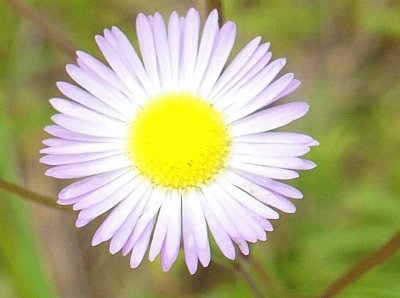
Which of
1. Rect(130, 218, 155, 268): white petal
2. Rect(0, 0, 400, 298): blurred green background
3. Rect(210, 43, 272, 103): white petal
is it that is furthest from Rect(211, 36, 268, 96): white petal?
Rect(0, 0, 400, 298): blurred green background

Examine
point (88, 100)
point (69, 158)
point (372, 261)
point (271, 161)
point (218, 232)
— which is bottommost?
point (372, 261)

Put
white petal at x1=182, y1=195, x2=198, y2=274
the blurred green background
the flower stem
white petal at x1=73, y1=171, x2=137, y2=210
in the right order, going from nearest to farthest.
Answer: white petal at x1=182, y1=195, x2=198, y2=274
white petal at x1=73, y1=171, x2=137, y2=210
the flower stem
the blurred green background

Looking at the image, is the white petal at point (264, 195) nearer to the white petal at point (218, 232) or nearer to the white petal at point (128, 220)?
the white petal at point (218, 232)

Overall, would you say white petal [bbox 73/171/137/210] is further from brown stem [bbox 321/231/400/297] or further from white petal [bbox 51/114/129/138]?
brown stem [bbox 321/231/400/297]

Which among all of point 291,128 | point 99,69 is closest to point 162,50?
point 99,69

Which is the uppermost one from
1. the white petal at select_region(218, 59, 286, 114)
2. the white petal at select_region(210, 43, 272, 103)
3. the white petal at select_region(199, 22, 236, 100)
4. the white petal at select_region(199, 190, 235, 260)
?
the white petal at select_region(199, 22, 236, 100)

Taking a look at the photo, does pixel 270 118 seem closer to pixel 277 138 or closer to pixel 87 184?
pixel 277 138
